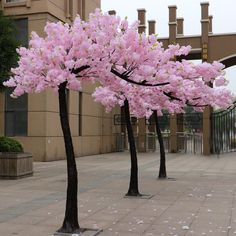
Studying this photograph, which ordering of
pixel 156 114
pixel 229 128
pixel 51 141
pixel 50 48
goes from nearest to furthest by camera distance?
1. pixel 50 48
2. pixel 156 114
3. pixel 51 141
4. pixel 229 128

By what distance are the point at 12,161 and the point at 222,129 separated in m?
21.6

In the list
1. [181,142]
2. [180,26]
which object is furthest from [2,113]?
[180,26]

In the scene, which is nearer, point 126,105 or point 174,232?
point 174,232

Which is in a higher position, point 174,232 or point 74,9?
point 74,9

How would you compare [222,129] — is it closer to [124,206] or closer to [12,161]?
[12,161]

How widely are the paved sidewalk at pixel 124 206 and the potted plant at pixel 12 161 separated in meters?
0.47

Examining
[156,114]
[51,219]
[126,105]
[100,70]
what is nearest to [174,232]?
[51,219]

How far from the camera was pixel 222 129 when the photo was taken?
111ft

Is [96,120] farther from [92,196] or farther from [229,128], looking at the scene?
[92,196]

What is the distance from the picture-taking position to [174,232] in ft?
25.5

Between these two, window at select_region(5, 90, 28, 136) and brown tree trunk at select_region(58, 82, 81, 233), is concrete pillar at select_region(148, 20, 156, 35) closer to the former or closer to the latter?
window at select_region(5, 90, 28, 136)

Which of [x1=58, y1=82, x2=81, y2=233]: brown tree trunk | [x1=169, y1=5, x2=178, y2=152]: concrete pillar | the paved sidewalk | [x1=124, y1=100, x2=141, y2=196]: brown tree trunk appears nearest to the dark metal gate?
[x1=169, y1=5, x2=178, y2=152]: concrete pillar

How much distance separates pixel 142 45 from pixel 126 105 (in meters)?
3.93

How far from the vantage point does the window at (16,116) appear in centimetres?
2461
